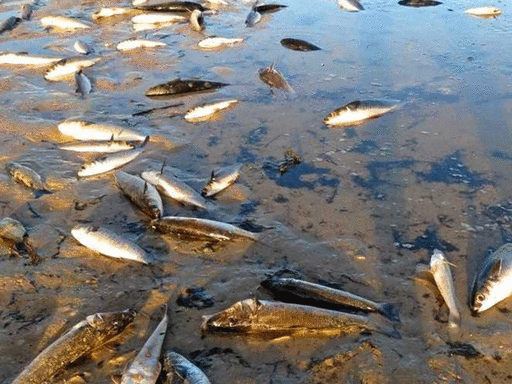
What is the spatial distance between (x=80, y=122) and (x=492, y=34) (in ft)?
26.5

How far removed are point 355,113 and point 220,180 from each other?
2.33 meters

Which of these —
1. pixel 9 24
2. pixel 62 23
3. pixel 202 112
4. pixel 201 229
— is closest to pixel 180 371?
pixel 201 229

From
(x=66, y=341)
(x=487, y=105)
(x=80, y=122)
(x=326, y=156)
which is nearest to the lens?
(x=66, y=341)

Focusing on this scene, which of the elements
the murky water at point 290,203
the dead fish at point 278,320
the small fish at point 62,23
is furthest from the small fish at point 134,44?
the dead fish at point 278,320

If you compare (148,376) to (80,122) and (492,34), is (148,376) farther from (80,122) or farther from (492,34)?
(492,34)

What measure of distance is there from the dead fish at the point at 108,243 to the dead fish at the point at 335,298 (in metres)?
1.39

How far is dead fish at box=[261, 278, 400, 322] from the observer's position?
399 cm

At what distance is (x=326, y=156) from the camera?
20.2ft

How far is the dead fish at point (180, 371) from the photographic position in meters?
3.39

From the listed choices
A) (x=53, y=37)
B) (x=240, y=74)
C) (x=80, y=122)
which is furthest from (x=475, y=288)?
(x=53, y=37)

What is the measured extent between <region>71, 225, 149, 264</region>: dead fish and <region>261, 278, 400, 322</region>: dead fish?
139 centimetres

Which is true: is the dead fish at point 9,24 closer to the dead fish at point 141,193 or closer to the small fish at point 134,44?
the small fish at point 134,44

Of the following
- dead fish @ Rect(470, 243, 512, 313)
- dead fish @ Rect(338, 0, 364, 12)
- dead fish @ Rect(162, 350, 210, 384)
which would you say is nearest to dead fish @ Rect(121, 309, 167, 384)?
dead fish @ Rect(162, 350, 210, 384)

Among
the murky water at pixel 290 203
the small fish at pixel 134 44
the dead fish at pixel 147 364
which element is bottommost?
the murky water at pixel 290 203
